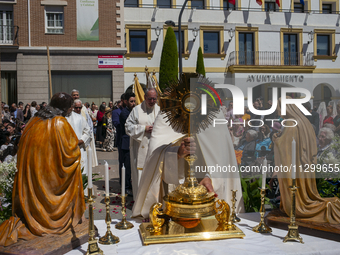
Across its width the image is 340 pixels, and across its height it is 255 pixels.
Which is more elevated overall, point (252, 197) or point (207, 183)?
point (207, 183)

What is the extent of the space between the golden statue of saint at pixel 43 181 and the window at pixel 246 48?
19794 mm

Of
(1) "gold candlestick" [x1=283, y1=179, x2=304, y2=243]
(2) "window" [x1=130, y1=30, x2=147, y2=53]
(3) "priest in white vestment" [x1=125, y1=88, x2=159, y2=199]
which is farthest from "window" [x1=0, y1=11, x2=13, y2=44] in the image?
(1) "gold candlestick" [x1=283, y1=179, x2=304, y2=243]

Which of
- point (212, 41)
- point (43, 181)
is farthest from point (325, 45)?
point (43, 181)

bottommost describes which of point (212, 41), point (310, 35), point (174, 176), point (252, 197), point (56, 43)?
point (252, 197)

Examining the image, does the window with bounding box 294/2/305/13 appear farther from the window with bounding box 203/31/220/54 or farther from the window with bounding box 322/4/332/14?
the window with bounding box 203/31/220/54

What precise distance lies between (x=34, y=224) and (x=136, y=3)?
20.0 m

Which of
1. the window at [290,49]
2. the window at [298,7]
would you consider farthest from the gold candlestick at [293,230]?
the window at [298,7]

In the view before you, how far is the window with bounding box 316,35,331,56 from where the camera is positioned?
22750mm

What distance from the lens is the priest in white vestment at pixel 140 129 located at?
5.30 m

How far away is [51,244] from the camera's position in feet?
8.00

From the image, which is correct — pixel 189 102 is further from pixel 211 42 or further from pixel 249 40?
pixel 249 40

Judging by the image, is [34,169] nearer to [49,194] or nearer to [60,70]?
[49,194]

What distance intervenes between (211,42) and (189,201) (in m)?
19.6

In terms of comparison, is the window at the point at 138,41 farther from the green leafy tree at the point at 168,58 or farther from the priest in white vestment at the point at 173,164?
the priest in white vestment at the point at 173,164
